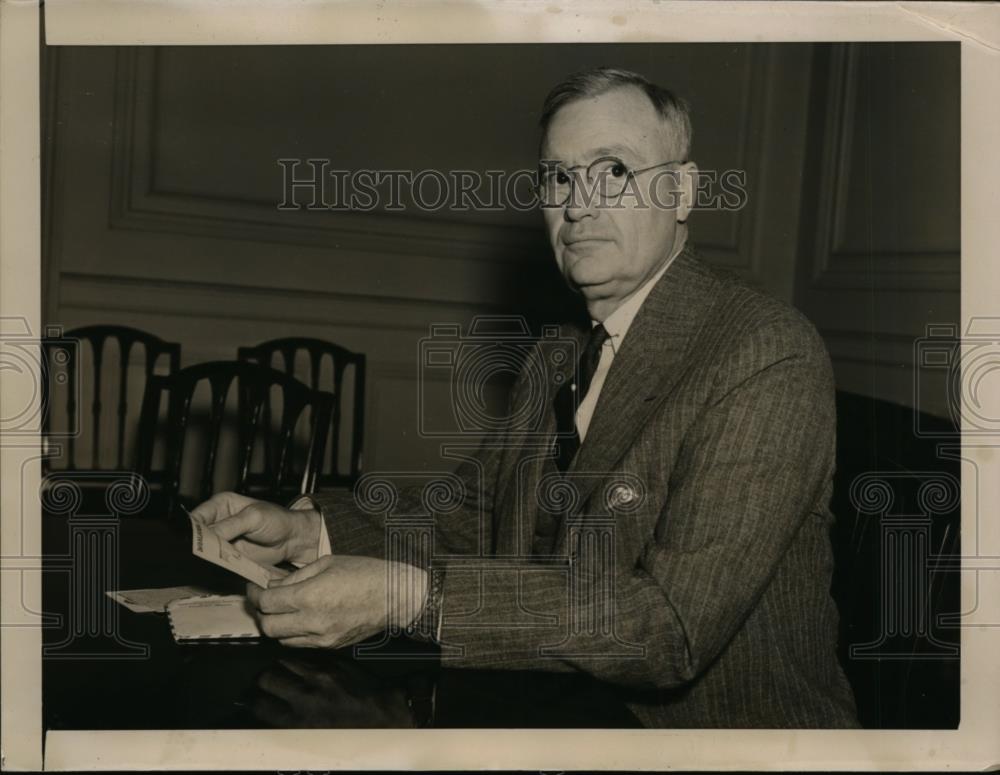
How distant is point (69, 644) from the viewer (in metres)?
1.25

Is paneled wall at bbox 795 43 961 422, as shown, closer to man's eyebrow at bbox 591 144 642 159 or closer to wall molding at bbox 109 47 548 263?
man's eyebrow at bbox 591 144 642 159

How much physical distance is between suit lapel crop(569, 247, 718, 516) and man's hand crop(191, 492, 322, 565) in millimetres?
440

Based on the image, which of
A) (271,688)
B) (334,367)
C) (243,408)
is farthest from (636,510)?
(334,367)

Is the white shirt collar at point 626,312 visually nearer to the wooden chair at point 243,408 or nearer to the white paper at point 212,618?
the white paper at point 212,618

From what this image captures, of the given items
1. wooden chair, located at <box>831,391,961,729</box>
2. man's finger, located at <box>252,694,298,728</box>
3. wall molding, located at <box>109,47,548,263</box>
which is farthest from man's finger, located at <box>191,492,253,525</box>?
wall molding, located at <box>109,47,548,263</box>

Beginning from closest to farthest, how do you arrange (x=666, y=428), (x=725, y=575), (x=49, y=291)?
(x=725, y=575), (x=666, y=428), (x=49, y=291)

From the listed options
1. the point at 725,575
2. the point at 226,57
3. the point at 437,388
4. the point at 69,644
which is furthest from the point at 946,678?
the point at 226,57

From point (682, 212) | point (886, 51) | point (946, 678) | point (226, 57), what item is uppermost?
point (226, 57)

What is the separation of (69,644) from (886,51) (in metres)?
2.39

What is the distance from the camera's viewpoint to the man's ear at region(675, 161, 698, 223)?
1372 mm

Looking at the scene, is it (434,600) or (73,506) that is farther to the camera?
(73,506)

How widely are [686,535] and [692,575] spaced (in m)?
0.05

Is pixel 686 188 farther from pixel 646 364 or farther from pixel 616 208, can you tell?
pixel 646 364

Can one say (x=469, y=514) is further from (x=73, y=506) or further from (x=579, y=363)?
(x=73, y=506)
